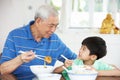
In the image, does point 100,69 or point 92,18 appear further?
point 92,18

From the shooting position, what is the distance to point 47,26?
195cm

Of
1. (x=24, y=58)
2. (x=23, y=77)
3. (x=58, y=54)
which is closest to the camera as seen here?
(x=24, y=58)

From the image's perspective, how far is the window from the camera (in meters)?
3.68

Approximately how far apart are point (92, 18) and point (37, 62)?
1.87 meters

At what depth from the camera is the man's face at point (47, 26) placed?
192cm

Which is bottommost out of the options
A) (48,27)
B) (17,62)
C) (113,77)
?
(113,77)

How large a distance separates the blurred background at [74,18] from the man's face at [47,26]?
1401 millimetres

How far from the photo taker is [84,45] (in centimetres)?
210

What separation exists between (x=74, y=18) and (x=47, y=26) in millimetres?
1818

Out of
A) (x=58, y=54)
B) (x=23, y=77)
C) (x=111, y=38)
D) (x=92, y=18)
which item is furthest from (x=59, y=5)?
(x=23, y=77)

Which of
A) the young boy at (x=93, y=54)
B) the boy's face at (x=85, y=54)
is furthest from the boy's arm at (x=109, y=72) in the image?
the boy's face at (x=85, y=54)

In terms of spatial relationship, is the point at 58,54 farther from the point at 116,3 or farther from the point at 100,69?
the point at 116,3

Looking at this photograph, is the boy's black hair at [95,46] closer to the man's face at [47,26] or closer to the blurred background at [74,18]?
the man's face at [47,26]

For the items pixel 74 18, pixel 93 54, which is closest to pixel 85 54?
pixel 93 54
